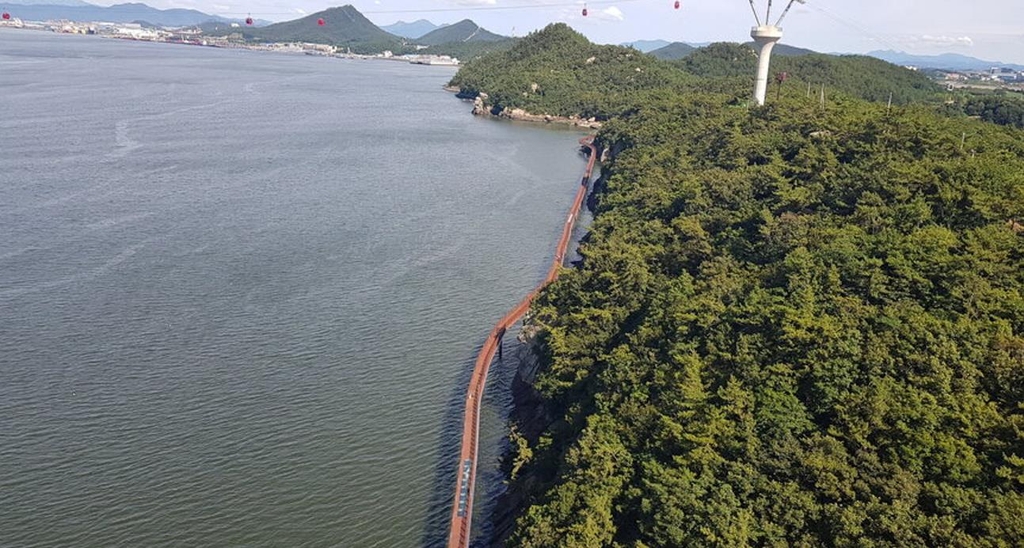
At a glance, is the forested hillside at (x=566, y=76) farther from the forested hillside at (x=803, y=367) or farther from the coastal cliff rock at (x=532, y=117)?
the forested hillside at (x=803, y=367)

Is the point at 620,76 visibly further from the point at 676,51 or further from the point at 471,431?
the point at 676,51

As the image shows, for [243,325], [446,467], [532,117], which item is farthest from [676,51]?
[446,467]

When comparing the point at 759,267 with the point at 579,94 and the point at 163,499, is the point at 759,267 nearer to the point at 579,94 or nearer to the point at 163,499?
the point at 163,499

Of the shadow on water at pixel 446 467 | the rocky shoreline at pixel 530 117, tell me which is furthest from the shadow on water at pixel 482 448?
the rocky shoreline at pixel 530 117

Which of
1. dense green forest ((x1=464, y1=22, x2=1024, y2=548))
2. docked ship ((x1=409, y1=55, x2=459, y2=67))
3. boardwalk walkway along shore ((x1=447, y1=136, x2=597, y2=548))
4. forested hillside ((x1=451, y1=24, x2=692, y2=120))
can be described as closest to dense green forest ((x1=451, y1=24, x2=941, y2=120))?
forested hillside ((x1=451, y1=24, x2=692, y2=120))

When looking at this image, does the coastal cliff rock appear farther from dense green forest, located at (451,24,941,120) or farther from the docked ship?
the docked ship

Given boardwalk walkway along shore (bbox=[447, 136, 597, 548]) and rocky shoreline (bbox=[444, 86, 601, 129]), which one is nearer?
boardwalk walkway along shore (bbox=[447, 136, 597, 548])
